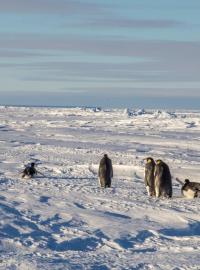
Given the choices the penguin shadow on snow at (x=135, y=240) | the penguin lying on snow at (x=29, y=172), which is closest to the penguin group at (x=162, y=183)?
the penguin shadow on snow at (x=135, y=240)

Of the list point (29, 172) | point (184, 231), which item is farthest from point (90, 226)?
point (29, 172)

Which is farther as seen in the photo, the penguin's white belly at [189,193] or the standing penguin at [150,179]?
the standing penguin at [150,179]

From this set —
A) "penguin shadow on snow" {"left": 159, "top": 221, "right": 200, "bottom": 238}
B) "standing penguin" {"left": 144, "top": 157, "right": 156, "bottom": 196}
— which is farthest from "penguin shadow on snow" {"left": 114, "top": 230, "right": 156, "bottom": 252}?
"standing penguin" {"left": 144, "top": 157, "right": 156, "bottom": 196}

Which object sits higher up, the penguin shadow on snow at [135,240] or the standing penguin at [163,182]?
the standing penguin at [163,182]

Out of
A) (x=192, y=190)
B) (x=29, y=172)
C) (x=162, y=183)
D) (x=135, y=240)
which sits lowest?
(x=135, y=240)

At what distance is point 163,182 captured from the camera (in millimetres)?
13023

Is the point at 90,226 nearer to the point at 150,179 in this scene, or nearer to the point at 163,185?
the point at 163,185

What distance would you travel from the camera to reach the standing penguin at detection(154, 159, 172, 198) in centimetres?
1304

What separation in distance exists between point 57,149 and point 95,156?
3.86 meters

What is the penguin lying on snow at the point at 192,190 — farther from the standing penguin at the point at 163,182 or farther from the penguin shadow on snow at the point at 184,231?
the penguin shadow on snow at the point at 184,231

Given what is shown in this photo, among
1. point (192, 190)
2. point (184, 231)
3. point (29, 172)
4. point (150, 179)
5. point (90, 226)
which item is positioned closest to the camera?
point (184, 231)

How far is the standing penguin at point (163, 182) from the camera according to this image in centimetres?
1304

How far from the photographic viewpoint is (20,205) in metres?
12.0

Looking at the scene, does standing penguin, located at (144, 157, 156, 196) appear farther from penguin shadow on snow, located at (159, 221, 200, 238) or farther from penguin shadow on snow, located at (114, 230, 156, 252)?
penguin shadow on snow, located at (114, 230, 156, 252)
